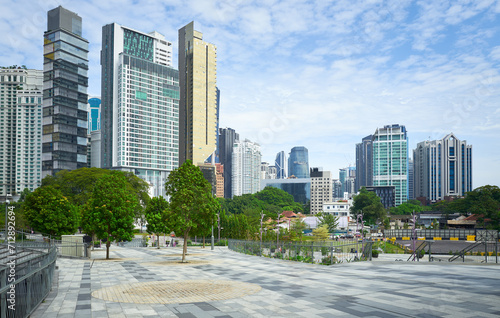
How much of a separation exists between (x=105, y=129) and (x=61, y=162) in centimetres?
3927

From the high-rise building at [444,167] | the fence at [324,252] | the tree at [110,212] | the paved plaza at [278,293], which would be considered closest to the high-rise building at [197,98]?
the high-rise building at [444,167]

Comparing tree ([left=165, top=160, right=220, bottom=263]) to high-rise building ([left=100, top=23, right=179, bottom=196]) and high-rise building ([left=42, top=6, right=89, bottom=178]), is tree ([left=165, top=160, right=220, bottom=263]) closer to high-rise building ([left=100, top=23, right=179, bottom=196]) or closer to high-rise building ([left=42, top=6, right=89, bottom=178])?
high-rise building ([left=42, top=6, right=89, bottom=178])

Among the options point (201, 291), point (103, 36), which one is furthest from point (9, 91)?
point (201, 291)

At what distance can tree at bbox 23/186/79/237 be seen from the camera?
39219 mm

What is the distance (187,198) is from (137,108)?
457 ft

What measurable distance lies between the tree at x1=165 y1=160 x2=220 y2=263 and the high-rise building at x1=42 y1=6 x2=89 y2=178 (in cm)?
10717

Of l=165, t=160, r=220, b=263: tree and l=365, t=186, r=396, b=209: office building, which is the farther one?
l=365, t=186, r=396, b=209: office building

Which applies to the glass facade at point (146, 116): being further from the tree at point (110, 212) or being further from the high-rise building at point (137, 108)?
the tree at point (110, 212)

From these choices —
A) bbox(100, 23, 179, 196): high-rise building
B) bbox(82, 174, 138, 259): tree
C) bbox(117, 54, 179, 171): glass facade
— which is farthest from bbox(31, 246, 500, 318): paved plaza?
bbox(100, 23, 179, 196): high-rise building

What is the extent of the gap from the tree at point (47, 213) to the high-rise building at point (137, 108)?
385 feet

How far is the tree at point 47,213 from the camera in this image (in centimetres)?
3922

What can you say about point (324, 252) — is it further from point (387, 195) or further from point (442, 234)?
point (387, 195)

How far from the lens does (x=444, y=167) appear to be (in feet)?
515

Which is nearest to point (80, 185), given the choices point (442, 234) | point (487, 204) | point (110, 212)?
point (110, 212)
